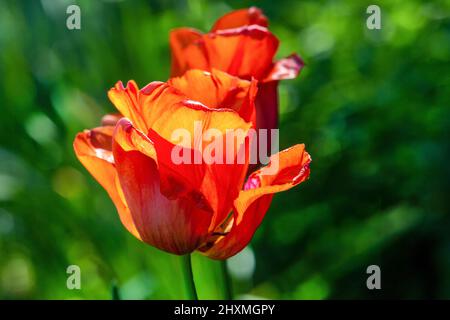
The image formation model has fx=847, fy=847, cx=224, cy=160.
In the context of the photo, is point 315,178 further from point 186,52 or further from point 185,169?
point 185,169

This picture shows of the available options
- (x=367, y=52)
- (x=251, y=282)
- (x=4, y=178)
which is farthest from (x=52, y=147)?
(x=367, y=52)

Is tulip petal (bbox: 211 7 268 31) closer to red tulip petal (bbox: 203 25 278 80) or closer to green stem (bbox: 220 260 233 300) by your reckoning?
red tulip petal (bbox: 203 25 278 80)

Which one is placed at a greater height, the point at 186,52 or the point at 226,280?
the point at 186,52

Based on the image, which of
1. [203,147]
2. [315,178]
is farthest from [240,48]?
[315,178]

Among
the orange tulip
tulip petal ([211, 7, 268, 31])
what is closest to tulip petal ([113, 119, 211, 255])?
the orange tulip

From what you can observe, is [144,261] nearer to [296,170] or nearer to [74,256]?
[74,256]
